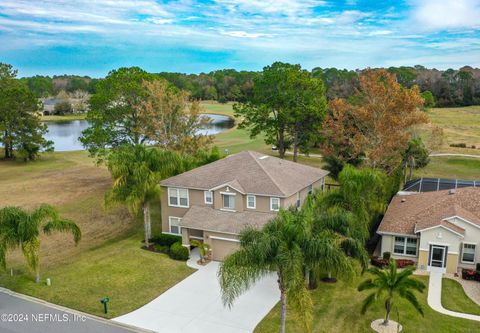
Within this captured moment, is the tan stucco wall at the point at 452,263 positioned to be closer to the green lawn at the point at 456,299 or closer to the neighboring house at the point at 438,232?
the neighboring house at the point at 438,232

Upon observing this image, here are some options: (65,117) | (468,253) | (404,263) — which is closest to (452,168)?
(468,253)

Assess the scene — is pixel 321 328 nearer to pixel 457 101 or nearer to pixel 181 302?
pixel 181 302

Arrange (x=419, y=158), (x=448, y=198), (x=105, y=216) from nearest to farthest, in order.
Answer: (x=448, y=198)
(x=105, y=216)
(x=419, y=158)

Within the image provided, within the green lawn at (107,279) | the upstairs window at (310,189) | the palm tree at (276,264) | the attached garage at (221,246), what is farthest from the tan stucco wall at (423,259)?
the green lawn at (107,279)

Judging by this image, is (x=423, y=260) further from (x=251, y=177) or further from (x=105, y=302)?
(x=105, y=302)

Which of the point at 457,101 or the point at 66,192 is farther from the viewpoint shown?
the point at 457,101

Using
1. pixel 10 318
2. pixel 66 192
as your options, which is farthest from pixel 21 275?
pixel 66 192

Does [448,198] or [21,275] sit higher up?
[448,198]
